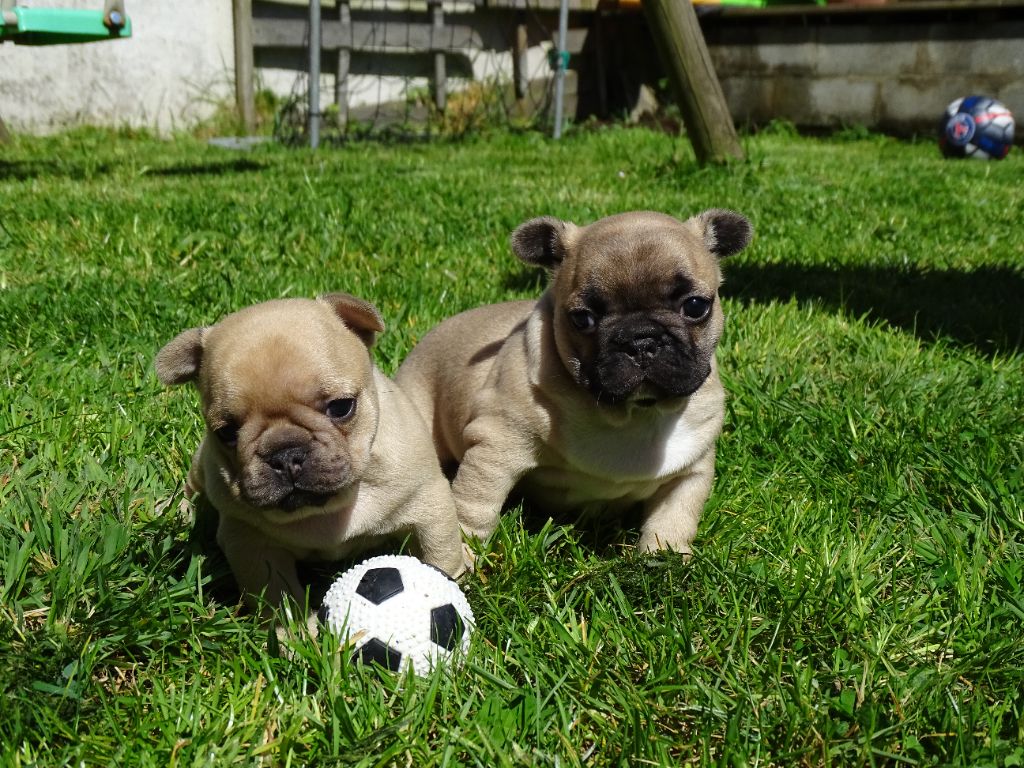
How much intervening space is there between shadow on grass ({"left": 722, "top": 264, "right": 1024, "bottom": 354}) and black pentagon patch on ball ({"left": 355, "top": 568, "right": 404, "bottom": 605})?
3.07m

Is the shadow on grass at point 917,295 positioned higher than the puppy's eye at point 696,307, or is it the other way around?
the puppy's eye at point 696,307

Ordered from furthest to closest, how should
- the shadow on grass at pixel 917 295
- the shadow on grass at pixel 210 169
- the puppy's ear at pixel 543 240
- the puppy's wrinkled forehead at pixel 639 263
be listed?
the shadow on grass at pixel 210 169
the shadow on grass at pixel 917 295
the puppy's ear at pixel 543 240
the puppy's wrinkled forehead at pixel 639 263

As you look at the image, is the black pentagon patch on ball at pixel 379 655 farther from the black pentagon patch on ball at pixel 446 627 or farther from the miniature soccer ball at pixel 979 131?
the miniature soccer ball at pixel 979 131

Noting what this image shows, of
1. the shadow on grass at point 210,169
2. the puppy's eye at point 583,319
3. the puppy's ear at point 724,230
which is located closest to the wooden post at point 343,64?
the shadow on grass at point 210,169

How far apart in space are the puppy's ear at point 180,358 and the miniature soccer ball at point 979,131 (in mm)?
9854

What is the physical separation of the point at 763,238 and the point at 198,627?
4.96m

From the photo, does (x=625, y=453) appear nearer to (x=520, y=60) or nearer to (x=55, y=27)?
(x=55, y=27)

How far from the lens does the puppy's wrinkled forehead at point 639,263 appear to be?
9.61 ft

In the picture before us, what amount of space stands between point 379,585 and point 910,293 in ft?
13.3

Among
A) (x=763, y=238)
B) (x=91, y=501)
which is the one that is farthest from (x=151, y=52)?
(x=91, y=501)

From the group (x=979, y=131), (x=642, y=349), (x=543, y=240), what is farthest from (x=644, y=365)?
(x=979, y=131)

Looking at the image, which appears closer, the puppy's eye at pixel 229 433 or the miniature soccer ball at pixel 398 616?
the miniature soccer ball at pixel 398 616

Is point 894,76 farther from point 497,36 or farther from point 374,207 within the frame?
point 374,207

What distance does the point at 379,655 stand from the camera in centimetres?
231
